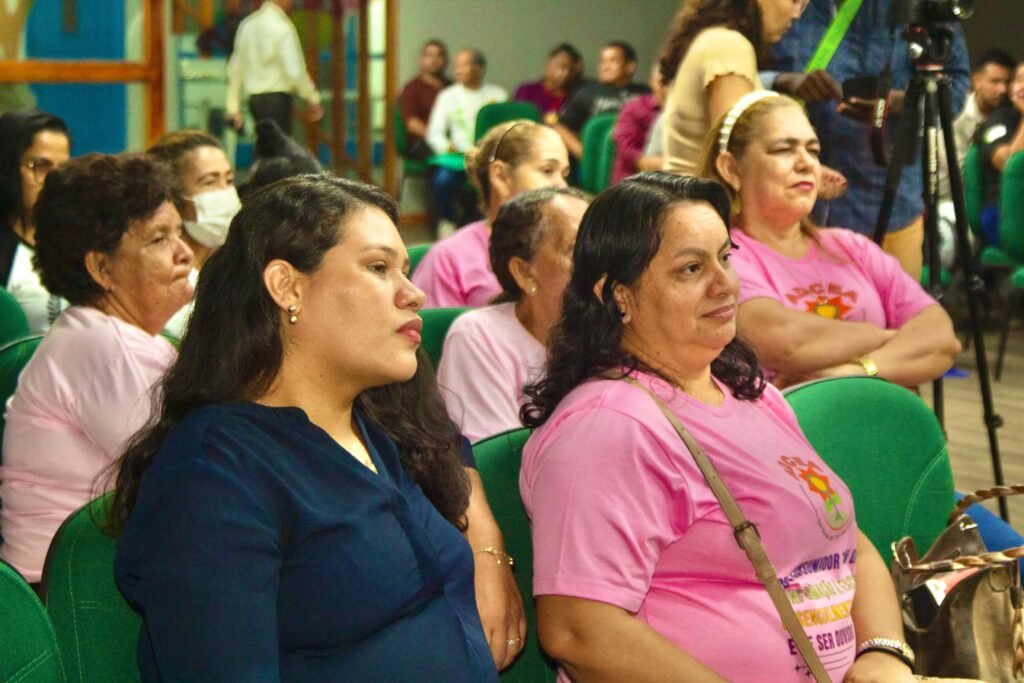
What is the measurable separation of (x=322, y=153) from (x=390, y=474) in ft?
27.3

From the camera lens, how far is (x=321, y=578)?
1.36m

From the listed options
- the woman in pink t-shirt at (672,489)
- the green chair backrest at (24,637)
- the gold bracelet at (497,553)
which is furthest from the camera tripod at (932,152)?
the green chair backrest at (24,637)

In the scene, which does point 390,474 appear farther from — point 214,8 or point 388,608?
point 214,8

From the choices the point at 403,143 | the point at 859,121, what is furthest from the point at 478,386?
the point at 403,143

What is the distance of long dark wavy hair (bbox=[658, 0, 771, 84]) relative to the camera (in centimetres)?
337

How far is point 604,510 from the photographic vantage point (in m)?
1.62

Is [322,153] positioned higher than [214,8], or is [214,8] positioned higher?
[214,8]

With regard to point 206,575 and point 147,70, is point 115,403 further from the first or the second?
point 147,70

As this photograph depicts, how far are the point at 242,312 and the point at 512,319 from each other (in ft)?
3.84

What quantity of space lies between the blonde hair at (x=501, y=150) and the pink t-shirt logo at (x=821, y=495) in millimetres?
1804

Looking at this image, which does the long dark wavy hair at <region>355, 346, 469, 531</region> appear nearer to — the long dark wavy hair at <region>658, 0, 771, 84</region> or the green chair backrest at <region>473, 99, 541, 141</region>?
the long dark wavy hair at <region>658, 0, 771, 84</region>

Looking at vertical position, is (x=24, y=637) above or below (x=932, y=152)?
below

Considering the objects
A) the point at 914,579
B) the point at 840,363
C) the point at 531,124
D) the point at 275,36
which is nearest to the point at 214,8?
the point at 275,36

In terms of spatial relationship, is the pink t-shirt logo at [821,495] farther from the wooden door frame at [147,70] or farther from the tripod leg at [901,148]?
the wooden door frame at [147,70]
